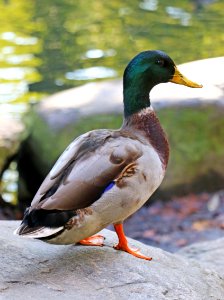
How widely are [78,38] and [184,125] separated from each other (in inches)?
213

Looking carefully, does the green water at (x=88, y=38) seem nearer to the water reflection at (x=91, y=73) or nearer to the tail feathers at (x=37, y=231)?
the water reflection at (x=91, y=73)

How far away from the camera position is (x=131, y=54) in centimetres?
1015

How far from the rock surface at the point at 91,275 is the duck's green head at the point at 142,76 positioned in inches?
28.5

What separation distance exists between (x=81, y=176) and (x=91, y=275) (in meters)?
0.45

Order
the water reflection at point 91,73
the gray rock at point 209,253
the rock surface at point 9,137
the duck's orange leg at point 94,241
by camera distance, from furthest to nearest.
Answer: the water reflection at point 91,73, the rock surface at point 9,137, the gray rock at point 209,253, the duck's orange leg at point 94,241

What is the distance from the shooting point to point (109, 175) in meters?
3.23

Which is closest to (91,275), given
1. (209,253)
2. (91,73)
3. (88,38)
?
(209,253)

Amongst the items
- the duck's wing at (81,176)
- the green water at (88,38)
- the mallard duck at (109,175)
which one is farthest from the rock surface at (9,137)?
the duck's wing at (81,176)

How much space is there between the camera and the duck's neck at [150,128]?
3537 millimetres

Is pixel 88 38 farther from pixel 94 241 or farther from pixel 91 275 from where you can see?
pixel 91 275

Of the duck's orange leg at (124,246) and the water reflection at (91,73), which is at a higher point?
the duck's orange leg at (124,246)

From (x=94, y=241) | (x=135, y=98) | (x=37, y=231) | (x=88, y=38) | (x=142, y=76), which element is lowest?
(x=88, y=38)

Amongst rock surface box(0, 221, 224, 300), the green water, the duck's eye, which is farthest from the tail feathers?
the green water

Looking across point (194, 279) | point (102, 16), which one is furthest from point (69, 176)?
point (102, 16)
